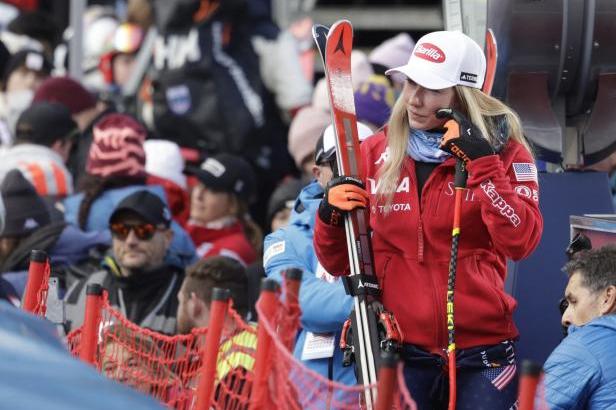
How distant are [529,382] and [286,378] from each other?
1013 mm

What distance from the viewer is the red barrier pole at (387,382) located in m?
4.40

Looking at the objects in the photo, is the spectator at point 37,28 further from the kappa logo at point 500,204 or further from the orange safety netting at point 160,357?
the kappa logo at point 500,204

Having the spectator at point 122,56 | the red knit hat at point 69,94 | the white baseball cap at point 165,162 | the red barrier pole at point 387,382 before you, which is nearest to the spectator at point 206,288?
the white baseball cap at point 165,162

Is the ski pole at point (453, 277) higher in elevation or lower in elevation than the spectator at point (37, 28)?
lower

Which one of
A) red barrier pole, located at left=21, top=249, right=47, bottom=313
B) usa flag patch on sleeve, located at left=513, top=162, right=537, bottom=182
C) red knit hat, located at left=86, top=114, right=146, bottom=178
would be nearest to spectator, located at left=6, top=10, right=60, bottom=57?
red knit hat, located at left=86, top=114, right=146, bottom=178

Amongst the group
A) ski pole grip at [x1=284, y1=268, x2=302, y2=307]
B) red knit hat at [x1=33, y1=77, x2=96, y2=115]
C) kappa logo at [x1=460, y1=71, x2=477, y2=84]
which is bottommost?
ski pole grip at [x1=284, y1=268, x2=302, y2=307]

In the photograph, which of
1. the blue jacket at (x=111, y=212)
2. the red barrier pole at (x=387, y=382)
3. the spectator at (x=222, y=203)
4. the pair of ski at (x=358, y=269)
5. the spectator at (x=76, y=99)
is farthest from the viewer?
the spectator at (x=76, y=99)

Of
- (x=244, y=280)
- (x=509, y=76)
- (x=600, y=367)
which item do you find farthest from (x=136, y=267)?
(x=600, y=367)

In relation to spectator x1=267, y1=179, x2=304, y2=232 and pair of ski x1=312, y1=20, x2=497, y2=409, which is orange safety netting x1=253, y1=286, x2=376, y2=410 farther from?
spectator x1=267, y1=179, x2=304, y2=232

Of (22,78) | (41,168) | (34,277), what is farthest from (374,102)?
(22,78)

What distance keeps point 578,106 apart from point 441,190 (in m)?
1.38

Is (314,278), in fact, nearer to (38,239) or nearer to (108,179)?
(38,239)

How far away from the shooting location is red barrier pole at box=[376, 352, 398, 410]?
4398 mm

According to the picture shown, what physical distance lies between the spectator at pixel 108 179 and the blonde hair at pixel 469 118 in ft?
11.4
